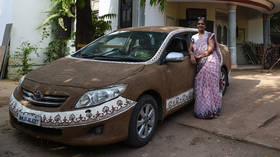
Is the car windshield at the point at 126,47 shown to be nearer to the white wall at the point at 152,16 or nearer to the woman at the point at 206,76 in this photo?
the woman at the point at 206,76

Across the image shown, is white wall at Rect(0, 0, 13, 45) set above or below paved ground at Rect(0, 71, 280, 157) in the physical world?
above

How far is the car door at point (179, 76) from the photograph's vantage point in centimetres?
408

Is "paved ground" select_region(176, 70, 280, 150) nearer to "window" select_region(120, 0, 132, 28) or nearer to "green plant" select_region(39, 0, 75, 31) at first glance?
"window" select_region(120, 0, 132, 28)

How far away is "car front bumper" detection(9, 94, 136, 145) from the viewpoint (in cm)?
297

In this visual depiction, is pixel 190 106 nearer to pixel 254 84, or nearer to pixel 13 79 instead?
pixel 254 84

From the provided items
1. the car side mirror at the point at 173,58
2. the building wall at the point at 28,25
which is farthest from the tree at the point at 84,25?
the building wall at the point at 28,25

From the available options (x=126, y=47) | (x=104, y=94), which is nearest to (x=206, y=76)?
(x=126, y=47)

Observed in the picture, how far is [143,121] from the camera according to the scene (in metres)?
3.53

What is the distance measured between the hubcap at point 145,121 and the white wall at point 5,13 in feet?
30.1

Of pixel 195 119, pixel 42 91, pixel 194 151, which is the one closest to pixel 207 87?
pixel 195 119

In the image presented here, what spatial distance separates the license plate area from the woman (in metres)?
2.69

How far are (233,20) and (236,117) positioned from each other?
7.25m

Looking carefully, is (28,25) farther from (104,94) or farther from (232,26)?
(104,94)

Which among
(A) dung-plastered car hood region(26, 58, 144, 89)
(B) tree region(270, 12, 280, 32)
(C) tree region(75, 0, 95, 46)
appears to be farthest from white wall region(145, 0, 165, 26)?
(B) tree region(270, 12, 280, 32)
